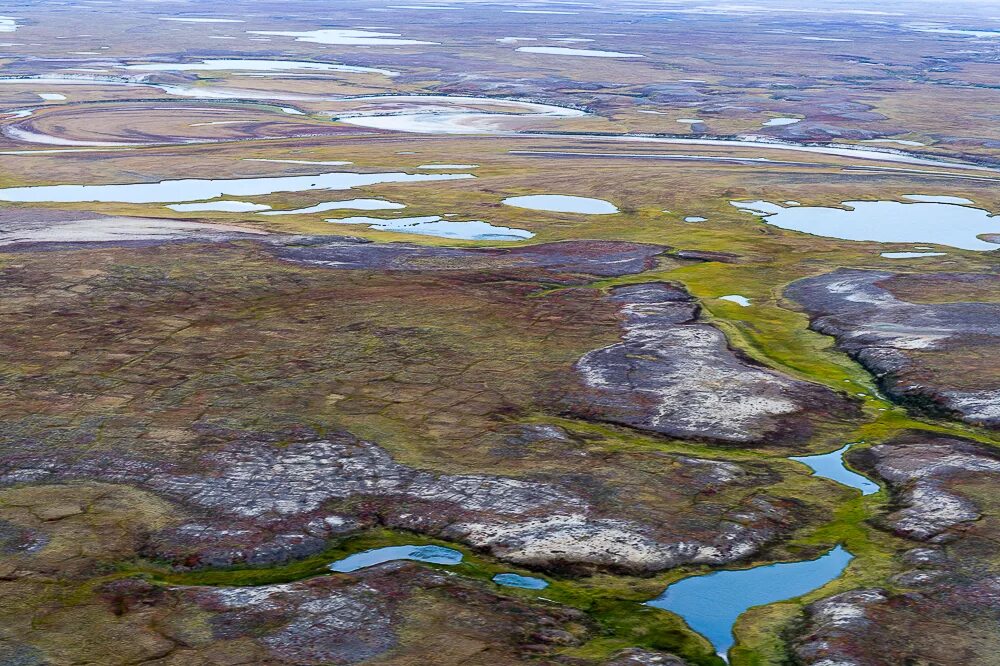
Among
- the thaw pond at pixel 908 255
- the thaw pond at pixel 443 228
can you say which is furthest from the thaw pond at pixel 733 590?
the thaw pond at pixel 443 228

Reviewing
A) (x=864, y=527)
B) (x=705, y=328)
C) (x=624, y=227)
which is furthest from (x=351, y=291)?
(x=864, y=527)

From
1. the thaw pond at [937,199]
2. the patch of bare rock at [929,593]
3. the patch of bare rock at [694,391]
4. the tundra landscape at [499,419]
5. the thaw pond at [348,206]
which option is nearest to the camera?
the patch of bare rock at [929,593]

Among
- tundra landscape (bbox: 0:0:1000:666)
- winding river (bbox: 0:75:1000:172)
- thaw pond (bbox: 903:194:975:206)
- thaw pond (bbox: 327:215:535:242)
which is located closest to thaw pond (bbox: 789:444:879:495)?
tundra landscape (bbox: 0:0:1000:666)

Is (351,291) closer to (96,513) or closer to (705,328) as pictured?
(705,328)

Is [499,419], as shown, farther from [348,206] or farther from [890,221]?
[890,221]

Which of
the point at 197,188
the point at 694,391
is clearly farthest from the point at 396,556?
the point at 197,188

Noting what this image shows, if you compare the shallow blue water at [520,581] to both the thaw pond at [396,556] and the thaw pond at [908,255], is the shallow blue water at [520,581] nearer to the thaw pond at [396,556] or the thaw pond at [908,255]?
the thaw pond at [396,556]
